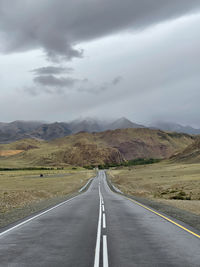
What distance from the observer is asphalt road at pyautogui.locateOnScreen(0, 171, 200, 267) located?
26.9 feet

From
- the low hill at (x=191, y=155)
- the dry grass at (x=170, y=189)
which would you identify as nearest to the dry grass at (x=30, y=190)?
the dry grass at (x=170, y=189)

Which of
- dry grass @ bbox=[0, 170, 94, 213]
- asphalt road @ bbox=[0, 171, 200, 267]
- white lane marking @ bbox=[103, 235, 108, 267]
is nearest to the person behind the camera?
white lane marking @ bbox=[103, 235, 108, 267]

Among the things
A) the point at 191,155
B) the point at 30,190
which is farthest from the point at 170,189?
the point at 191,155

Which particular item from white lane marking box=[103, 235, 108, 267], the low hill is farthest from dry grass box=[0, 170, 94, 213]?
the low hill

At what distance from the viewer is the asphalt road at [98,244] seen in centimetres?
821

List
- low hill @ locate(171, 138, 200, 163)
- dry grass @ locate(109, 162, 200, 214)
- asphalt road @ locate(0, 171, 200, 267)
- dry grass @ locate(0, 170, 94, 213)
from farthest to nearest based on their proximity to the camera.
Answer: low hill @ locate(171, 138, 200, 163) < dry grass @ locate(109, 162, 200, 214) < dry grass @ locate(0, 170, 94, 213) < asphalt road @ locate(0, 171, 200, 267)

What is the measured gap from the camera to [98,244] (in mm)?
10344

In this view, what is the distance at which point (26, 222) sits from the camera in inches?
600

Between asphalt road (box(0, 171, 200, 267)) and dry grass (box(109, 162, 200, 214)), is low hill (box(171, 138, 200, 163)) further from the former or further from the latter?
asphalt road (box(0, 171, 200, 267))

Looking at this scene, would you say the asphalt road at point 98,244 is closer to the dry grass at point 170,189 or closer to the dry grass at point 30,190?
the dry grass at point 30,190

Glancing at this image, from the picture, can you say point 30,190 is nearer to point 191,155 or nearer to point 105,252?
point 105,252

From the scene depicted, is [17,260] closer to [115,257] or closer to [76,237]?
[115,257]

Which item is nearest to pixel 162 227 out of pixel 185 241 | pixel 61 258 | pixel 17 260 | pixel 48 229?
pixel 185 241

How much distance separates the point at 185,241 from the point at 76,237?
4.23m
